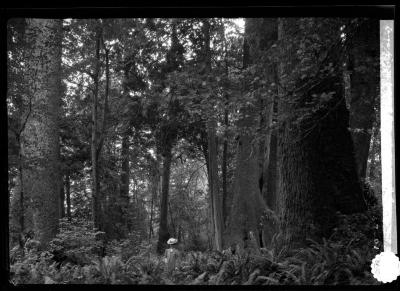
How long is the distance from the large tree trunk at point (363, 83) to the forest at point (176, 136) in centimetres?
2

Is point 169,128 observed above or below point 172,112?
below

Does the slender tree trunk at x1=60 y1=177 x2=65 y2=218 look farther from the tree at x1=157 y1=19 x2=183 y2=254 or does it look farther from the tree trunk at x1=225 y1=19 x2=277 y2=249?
the tree trunk at x1=225 y1=19 x2=277 y2=249

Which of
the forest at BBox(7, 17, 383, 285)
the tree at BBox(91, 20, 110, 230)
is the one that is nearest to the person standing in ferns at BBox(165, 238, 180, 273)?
the forest at BBox(7, 17, 383, 285)

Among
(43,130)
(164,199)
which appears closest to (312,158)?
(164,199)

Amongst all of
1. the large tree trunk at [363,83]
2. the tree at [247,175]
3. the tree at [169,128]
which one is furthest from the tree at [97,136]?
the large tree trunk at [363,83]

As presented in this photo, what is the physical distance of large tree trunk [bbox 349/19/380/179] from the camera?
4176 millimetres

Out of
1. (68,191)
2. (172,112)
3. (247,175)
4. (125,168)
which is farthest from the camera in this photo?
(247,175)

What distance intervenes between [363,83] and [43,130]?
413 centimetres

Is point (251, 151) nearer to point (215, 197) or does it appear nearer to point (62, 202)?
point (215, 197)

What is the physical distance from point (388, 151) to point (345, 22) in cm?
154

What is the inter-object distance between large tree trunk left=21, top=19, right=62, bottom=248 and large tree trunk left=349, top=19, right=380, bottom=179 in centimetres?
361

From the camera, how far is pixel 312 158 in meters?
5.12

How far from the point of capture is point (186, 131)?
5.37m
